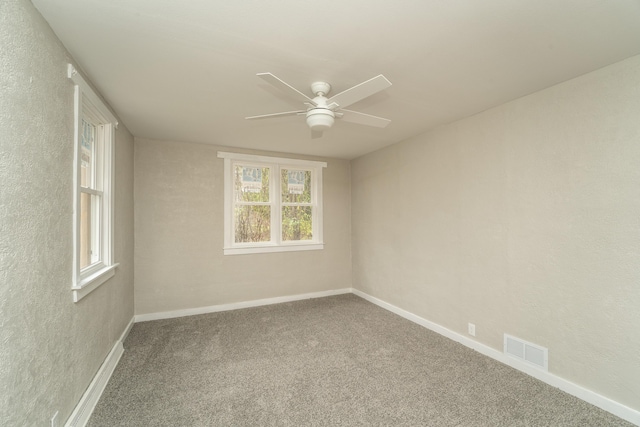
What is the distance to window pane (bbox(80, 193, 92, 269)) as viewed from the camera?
2.26 metres

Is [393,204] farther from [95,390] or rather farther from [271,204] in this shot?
[95,390]

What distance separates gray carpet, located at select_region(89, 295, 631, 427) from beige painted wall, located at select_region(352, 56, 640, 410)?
0.35 metres

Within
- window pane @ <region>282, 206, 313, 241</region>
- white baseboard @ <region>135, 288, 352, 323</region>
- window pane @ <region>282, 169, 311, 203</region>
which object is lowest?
white baseboard @ <region>135, 288, 352, 323</region>

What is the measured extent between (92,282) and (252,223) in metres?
2.38

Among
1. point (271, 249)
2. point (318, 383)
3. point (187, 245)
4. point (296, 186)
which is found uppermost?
point (296, 186)

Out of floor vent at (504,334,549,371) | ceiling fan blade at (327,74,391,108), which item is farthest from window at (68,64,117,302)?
floor vent at (504,334,549,371)

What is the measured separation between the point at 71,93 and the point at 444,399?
128 inches

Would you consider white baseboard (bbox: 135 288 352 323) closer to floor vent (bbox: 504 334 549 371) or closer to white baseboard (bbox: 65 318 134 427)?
white baseboard (bbox: 65 318 134 427)

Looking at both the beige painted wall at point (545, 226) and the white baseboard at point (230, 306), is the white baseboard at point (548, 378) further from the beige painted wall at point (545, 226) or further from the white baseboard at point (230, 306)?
the white baseboard at point (230, 306)

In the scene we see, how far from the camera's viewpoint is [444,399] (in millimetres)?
2072

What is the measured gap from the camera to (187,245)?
12.7 feet

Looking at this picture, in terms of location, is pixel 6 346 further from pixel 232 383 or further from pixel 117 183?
pixel 117 183

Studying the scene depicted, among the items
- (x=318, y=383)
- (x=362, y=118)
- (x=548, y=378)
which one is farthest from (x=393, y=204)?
(x=318, y=383)

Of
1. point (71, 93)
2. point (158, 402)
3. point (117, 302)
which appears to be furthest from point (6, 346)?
point (117, 302)
